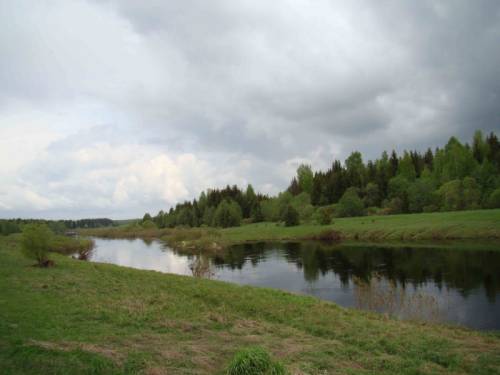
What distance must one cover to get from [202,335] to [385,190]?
100457 millimetres

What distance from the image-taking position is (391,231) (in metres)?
60.6

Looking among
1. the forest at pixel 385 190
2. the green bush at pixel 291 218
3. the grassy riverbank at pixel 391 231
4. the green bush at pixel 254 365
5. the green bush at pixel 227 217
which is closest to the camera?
the green bush at pixel 254 365

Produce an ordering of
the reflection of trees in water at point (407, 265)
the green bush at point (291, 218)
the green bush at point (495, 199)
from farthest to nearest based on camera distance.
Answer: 1. the green bush at point (291, 218)
2. the green bush at point (495, 199)
3. the reflection of trees in water at point (407, 265)

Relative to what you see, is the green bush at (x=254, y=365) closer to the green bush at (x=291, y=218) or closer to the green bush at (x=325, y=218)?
the green bush at (x=325, y=218)

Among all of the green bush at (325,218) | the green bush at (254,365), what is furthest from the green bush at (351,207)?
the green bush at (254,365)

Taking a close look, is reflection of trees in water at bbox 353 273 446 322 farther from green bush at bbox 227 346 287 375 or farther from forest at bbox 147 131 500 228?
forest at bbox 147 131 500 228

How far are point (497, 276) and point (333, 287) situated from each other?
38.8 feet

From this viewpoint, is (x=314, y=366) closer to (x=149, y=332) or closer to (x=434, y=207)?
(x=149, y=332)

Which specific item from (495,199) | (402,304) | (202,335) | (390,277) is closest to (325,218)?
(495,199)

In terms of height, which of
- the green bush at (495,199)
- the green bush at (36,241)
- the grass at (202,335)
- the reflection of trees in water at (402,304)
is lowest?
the reflection of trees in water at (402,304)

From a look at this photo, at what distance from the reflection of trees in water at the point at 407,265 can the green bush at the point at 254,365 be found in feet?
62.5

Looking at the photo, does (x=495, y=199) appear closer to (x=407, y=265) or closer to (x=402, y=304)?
(x=407, y=265)

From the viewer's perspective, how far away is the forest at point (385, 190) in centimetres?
7800

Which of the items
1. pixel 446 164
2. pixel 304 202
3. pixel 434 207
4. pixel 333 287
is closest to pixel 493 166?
pixel 446 164
